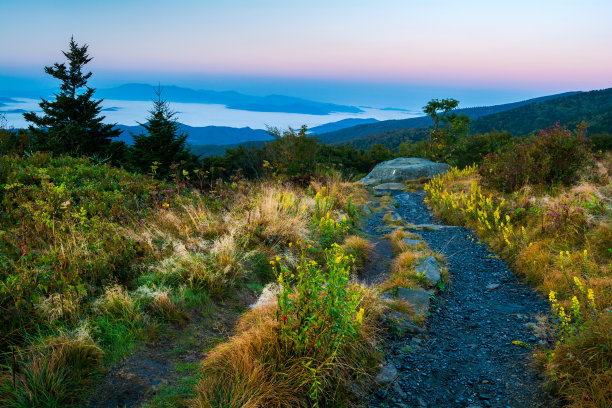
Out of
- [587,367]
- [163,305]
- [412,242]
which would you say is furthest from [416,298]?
[163,305]

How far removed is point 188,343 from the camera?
2.94 metres

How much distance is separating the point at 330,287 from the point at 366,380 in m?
0.80

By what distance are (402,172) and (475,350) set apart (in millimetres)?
14686

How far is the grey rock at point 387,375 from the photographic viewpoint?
105 inches

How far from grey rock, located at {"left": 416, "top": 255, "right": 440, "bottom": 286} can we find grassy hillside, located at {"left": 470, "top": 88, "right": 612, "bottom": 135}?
2879 inches

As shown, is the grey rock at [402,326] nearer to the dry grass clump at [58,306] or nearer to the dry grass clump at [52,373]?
the dry grass clump at [52,373]

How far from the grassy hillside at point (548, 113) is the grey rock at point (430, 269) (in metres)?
73.1

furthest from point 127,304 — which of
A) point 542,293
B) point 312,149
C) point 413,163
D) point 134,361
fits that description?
point 413,163

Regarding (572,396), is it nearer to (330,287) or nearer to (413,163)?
(330,287)

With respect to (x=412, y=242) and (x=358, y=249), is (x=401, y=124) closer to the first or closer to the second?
(x=412, y=242)

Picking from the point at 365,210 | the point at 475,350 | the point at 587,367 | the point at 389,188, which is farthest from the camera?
the point at 389,188

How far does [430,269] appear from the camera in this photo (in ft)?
16.0

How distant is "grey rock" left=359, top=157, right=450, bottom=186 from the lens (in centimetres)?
1705

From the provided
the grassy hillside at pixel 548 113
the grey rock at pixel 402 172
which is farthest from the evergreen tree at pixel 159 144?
the grassy hillside at pixel 548 113
